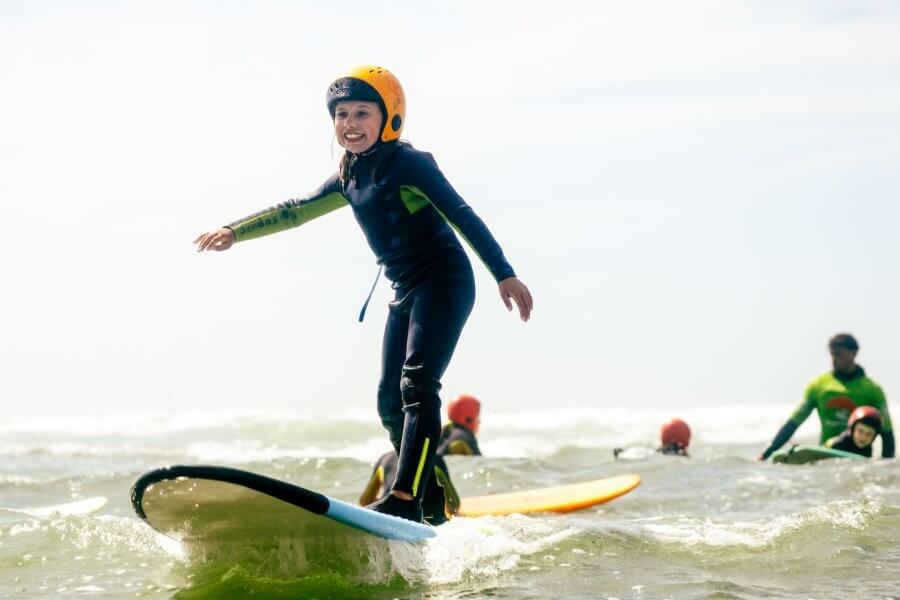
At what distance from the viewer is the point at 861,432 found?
38.6 ft

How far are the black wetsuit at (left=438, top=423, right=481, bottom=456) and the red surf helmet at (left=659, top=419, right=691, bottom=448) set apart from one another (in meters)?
3.34

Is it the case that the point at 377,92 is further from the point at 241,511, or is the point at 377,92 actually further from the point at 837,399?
the point at 837,399

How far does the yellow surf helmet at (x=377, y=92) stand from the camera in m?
4.93

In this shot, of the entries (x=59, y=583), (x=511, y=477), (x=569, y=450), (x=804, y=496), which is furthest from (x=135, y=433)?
(x=59, y=583)

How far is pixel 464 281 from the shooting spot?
5004 millimetres

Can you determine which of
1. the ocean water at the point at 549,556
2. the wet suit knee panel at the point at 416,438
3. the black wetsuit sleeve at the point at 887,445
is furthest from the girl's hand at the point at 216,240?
the black wetsuit sleeve at the point at 887,445

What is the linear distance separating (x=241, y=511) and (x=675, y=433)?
980 centimetres

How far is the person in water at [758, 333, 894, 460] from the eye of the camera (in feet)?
40.2

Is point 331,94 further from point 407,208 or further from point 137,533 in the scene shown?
point 137,533

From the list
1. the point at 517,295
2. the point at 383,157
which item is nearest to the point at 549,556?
the point at 517,295

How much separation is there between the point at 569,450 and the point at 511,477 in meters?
9.93

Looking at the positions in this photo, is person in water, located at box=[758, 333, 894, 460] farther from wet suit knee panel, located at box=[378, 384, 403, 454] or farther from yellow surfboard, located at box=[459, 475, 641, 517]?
wet suit knee panel, located at box=[378, 384, 403, 454]

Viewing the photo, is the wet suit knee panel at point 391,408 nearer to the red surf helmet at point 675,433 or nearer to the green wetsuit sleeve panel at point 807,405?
the green wetsuit sleeve panel at point 807,405

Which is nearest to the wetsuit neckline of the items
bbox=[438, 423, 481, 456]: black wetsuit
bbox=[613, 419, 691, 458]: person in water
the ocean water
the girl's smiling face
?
bbox=[613, 419, 691, 458]: person in water
